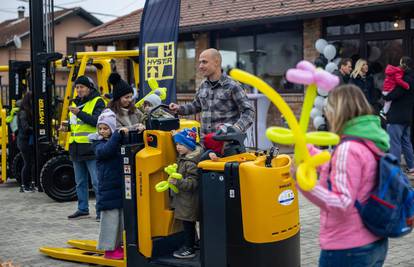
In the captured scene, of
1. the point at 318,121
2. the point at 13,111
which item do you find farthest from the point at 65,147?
the point at 318,121

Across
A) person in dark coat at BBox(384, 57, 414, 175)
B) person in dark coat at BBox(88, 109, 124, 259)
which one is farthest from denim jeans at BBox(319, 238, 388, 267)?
person in dark coat at BBox(384, 57, 414, 175)

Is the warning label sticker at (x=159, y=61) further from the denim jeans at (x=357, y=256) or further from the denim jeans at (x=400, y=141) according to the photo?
the denim jeans at (x=357, y=256)

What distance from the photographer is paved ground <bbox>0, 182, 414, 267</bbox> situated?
6285 millimetres

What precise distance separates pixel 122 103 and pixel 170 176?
54.2 inches

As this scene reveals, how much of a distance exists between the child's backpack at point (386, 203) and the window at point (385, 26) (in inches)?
414

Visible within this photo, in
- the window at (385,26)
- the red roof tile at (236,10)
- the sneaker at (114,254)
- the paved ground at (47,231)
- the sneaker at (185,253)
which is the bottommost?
the paved ground at (47,231)

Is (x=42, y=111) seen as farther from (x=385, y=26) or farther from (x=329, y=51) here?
(x=385, y=26)

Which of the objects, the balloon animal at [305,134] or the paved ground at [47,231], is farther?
the paved ground at [47,231]

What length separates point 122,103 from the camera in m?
6.31

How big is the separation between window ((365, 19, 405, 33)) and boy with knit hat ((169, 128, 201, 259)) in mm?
8948

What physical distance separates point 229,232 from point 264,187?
464 mm

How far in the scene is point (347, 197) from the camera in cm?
320

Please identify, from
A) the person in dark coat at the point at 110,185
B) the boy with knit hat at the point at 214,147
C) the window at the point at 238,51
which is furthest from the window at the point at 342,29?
the boy with knit hat at the point at 214,147

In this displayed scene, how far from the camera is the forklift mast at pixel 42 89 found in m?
9.85
